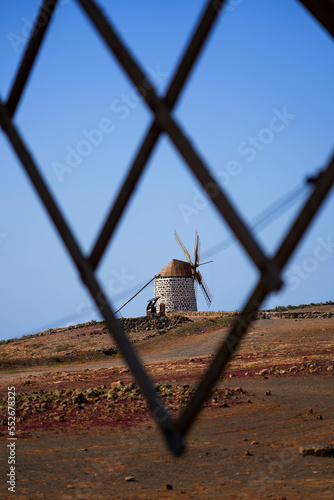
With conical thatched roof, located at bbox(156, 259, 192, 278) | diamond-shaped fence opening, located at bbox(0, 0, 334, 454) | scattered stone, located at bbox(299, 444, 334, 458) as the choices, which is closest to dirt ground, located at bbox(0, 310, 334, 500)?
scattered stone, located at bbox(299, 444, 334, 458)

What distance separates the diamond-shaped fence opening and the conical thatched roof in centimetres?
4184

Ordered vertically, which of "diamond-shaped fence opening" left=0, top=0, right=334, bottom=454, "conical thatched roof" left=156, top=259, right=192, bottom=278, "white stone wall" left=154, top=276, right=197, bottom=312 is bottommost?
"diamond-shaped fence opening" left=0, top=0, right=334, bottom=454

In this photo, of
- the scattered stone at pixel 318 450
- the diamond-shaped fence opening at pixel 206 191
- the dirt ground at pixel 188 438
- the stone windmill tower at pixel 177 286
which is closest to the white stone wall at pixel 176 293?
the stone windmill tower at pixel 177 286

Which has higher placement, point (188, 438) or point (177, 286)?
point (177, 286)

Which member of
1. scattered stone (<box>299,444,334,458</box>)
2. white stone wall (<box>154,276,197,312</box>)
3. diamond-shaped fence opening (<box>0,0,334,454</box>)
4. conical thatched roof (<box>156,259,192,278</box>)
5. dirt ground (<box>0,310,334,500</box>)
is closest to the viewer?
diamond-shaped fence opening (<box>0,0,334,454</box>)

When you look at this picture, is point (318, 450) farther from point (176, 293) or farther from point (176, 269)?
point (176, 269)

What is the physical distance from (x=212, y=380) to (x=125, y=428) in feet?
31.7

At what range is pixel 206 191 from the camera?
7.51ft

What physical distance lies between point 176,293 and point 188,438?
34283 millimetres

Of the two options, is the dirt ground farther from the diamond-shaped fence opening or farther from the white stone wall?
the white stone wall

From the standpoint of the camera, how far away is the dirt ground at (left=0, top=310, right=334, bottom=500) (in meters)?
7.24

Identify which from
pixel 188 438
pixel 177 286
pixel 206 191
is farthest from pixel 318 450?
pixel 177 286

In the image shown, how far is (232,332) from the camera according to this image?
7.36ft

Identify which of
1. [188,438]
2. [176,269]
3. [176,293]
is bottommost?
[188,438]
